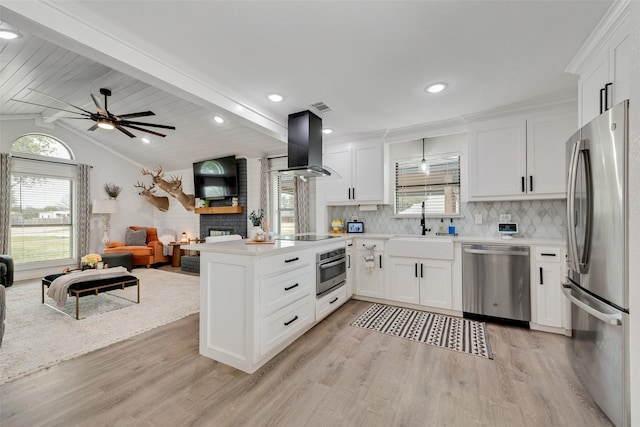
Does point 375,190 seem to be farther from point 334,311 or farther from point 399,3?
point 399,3

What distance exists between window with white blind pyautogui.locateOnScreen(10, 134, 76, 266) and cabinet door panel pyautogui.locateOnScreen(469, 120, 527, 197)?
796 centimetres

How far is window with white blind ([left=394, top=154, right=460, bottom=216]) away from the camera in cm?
391

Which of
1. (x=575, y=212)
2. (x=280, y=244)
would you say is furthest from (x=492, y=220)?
(x=280, y=244)

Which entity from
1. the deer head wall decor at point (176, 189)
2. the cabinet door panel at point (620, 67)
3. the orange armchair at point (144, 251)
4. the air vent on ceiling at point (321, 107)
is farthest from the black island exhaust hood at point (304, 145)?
the orange armchair at point (144, 251)

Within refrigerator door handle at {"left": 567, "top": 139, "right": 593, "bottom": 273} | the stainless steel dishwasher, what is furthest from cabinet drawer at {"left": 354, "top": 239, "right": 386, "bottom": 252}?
refrigerator door handle at {"left": 567, "top": 139, "right": 593, "bottom": 273}

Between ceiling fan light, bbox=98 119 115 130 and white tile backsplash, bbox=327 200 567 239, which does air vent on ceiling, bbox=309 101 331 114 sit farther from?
ceiling fan light, bbox=98 119 115 130

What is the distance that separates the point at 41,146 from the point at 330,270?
6.73 metres

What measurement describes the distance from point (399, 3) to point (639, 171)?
5.26ft

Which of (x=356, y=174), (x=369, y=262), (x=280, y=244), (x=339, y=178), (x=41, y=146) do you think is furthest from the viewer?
(x=41, y=146)

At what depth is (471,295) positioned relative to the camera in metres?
3.23

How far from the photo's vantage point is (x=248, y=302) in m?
2.16

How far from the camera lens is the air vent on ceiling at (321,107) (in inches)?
124

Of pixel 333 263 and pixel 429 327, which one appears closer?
pixel 429 327

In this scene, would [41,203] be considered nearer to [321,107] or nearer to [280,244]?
[280,244]
